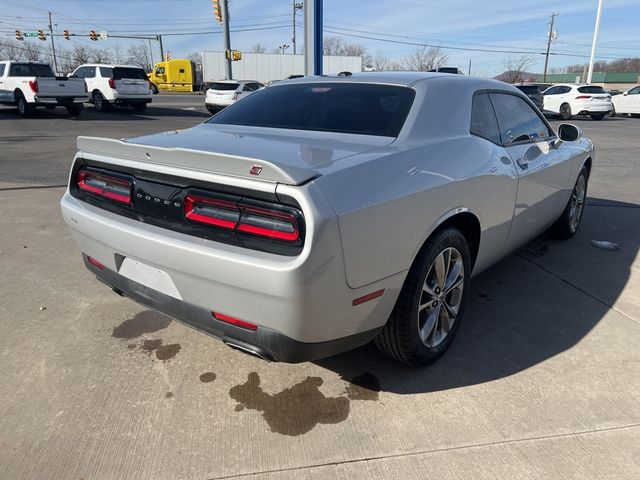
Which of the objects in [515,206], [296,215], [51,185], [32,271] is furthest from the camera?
[51,185]

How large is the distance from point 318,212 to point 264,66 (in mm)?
51034

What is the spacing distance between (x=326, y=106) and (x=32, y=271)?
2.81m

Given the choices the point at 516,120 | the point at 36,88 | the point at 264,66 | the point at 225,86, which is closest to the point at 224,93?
the point at 225,86

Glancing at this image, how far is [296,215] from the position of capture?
189cm

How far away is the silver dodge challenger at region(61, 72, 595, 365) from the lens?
1948 millimetres

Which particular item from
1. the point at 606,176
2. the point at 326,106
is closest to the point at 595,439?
the point at 326,106

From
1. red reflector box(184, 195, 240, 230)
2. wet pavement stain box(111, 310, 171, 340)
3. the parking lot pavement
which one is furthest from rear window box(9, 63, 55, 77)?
red reflector box(184, 195, 240, 230)

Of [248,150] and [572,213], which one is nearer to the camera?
[248,150]

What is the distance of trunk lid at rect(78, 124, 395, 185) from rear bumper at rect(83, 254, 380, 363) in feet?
2.05

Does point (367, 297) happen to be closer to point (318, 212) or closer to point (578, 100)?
point (318, 212)

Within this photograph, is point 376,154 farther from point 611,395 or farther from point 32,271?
point 32,271

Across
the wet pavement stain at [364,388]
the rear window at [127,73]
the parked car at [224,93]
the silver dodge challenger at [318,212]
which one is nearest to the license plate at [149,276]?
the silver dodge challenger at [318,212]

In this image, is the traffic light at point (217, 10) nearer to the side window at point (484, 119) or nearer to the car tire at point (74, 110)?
the car tire at point (74, 110)

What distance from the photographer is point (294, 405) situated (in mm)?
2498
